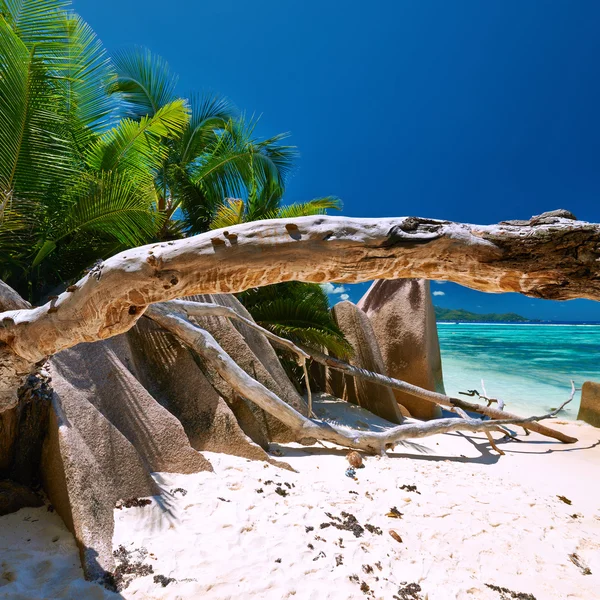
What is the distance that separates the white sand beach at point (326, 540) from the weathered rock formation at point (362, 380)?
2.77 metres

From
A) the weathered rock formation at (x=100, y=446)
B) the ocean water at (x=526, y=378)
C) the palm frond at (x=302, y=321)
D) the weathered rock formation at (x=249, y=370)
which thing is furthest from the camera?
the ocean water at (x=526, y=378)

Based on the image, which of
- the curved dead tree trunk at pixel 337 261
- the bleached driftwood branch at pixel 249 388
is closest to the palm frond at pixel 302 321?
the bleached driftwood branch at pixel 249 388

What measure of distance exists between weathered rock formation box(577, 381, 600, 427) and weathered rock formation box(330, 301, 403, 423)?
423cm

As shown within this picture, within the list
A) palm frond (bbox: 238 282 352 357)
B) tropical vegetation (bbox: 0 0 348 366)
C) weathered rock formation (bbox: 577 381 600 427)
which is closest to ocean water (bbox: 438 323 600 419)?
weathered rock formation (bbox: 577 381 600 427)

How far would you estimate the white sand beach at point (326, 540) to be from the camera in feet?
6.42

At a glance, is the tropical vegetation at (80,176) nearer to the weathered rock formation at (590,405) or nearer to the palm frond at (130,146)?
the palm frond at (130,146)

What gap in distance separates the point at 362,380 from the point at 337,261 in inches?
233

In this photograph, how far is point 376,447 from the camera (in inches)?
175

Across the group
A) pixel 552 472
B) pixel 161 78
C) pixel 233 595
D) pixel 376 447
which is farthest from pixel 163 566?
pixel 161 78

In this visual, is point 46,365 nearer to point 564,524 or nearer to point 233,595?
point 233,595

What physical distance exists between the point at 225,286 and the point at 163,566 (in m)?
1.70

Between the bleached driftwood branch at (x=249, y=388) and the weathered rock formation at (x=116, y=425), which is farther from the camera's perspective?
the bleached driftwood branch at (x=249, y=388)

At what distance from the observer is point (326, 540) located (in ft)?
7.88

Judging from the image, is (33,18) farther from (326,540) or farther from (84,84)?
(326,540)
